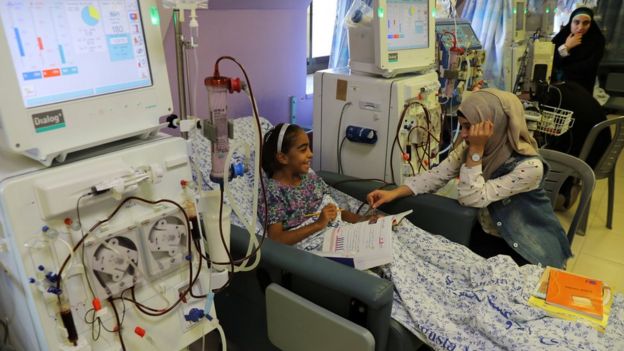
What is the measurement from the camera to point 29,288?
0.95 meters

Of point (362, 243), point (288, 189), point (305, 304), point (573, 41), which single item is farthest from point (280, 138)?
point (573, 41)

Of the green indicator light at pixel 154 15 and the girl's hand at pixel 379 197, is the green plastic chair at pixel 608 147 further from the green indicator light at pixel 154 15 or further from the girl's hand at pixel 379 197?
the green indicator light at pixel 154 15

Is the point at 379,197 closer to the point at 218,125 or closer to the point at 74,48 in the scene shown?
the point at 218,125

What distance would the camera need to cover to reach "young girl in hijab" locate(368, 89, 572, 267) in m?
1.73

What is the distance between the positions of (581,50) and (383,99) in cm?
326

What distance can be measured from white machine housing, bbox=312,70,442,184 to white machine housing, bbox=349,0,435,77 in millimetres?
58

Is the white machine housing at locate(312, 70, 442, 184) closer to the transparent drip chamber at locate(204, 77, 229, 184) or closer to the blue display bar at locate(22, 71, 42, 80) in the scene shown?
the transparent drip chamber at locate(204, 77, 229, 184)

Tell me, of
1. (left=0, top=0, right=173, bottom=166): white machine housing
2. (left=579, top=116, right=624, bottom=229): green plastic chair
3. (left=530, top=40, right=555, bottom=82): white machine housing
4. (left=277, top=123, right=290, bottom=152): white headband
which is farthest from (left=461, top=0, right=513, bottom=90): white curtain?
(left=0, top=0, right=173, bottom=166): white machine housing

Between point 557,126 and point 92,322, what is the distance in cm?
273

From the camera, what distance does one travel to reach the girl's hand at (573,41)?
4.25 m

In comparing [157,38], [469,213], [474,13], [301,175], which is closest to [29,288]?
[157,38]

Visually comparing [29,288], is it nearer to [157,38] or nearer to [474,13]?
[157,38]

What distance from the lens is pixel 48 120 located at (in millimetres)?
934

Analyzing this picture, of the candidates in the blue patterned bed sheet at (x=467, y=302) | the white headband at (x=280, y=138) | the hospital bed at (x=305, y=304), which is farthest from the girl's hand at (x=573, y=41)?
the white headband at (x=280, y=138)
